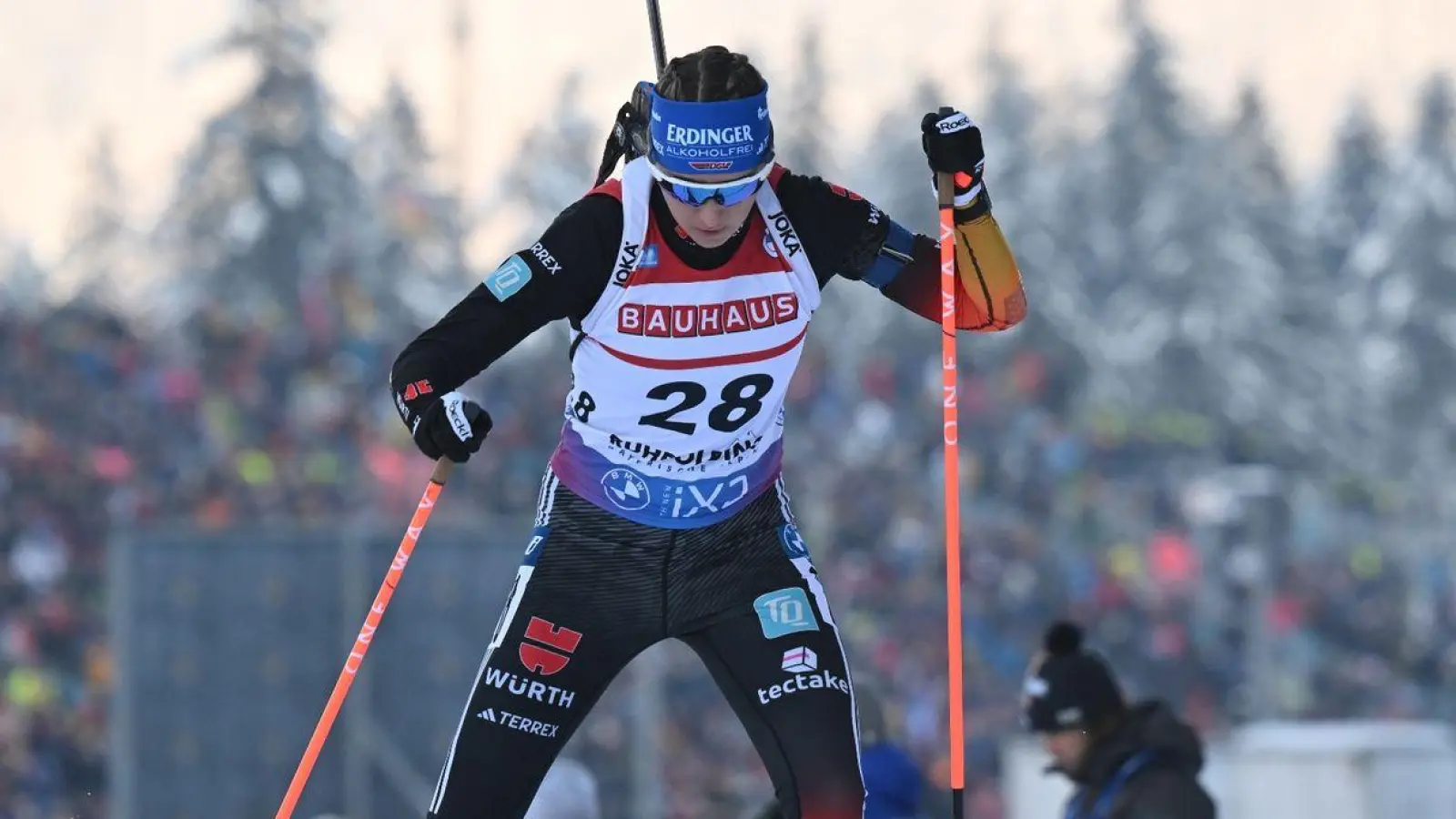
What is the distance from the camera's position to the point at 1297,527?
2309cm

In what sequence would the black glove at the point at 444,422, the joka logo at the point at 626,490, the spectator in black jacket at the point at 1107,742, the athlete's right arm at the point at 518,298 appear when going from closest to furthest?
1. the black glove at the point at 444,422
2. the athlete's right arm at the point at 518,298
3. the joka logo at the point at 626,490
4. the spectator in black jacket at the point at 1107,742

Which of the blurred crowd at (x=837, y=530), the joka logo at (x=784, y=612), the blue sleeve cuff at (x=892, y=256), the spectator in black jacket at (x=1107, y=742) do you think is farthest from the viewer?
the blurred crowd at (x=837, y=530)

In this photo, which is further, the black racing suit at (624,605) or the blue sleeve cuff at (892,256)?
the blue sleeve cuff at (892,256)

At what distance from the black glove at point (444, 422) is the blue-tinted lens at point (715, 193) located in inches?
24.4

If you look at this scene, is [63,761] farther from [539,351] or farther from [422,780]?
[539,351]

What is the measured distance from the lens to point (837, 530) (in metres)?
19.8

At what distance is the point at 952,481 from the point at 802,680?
654 millimetres

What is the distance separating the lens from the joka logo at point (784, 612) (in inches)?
201

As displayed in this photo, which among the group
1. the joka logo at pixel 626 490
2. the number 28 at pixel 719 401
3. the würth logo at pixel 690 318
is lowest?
the joka logo at pixel 626 490

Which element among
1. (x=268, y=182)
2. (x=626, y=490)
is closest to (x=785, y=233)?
(x=626, y=490)

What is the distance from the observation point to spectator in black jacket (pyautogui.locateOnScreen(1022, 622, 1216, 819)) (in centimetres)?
681

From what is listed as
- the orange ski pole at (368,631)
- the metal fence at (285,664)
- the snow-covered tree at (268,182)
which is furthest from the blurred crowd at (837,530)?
the orange ski pole at (368,631)

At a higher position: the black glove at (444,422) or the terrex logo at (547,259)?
the terrex logo at (547,259)

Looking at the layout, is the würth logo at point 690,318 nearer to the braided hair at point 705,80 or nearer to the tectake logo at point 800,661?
the braided hair at point 705,80
